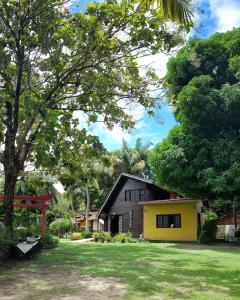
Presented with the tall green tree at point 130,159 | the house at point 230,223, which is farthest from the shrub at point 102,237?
the tall green tree at point 130,159

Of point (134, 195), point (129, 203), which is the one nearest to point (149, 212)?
point (134, 195)

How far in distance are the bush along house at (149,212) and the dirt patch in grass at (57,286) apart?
1788 centimetres

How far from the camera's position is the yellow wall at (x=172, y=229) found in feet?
91.6

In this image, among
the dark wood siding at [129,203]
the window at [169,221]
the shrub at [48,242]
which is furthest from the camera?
the dark wood siding at [129,203]

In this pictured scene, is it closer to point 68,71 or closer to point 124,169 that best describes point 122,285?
point 68,71

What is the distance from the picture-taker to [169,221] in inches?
1160

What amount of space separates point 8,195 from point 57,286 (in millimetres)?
5911

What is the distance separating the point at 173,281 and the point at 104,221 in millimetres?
26343

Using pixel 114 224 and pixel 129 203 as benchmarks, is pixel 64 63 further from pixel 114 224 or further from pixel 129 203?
pixel 114 224

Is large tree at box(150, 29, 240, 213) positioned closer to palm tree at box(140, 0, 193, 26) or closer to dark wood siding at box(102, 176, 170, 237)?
dark wood siding at box(102, 176, 170, 237)

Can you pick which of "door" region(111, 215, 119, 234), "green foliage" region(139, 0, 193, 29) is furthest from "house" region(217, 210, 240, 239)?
"green foliage" region(139, 0, 193, 29)

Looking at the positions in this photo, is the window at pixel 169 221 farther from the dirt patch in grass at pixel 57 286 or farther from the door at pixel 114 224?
the dirt patch in grass at pixel 57 286

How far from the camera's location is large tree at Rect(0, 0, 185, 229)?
11.6 m

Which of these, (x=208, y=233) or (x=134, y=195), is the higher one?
(x=134, y=195)
